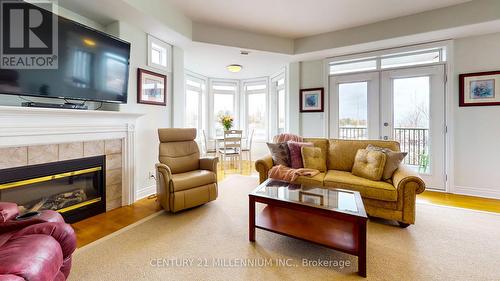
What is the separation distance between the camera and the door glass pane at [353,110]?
402 centimetres

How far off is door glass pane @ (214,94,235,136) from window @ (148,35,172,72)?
2844mm

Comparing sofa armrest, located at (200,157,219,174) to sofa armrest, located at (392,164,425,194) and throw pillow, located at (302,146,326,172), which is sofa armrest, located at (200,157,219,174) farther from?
sofa armrest, located at (392,164,425,194)

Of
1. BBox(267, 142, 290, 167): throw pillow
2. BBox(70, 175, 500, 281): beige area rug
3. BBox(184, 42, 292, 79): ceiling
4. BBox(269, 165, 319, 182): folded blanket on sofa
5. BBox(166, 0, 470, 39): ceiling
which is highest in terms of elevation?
BBox(166, 0, 470, 39): ceiling

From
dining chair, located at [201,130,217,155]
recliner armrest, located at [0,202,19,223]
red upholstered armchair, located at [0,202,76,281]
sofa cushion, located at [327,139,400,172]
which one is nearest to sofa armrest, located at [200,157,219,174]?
sofa cushion, located at [327,139,400,172]

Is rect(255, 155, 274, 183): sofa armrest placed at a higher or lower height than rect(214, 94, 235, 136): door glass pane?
lower

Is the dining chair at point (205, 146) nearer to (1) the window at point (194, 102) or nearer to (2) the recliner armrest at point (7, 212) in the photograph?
(1) the window at point (194, 102)

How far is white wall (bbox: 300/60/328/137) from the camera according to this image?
439cm

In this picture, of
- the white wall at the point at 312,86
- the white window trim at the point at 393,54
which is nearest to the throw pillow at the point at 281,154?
the white wall at the point at 312,86

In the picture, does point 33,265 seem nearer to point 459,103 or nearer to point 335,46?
point 335,46

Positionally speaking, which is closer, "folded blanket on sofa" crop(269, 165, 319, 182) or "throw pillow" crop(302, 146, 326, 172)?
"folded blanket on sofa" crop(269, 165, 319, 182)

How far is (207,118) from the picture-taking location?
6.34 metres

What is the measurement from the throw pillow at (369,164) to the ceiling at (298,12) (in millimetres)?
2093

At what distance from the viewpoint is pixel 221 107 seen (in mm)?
6562

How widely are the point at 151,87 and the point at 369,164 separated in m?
3.24
